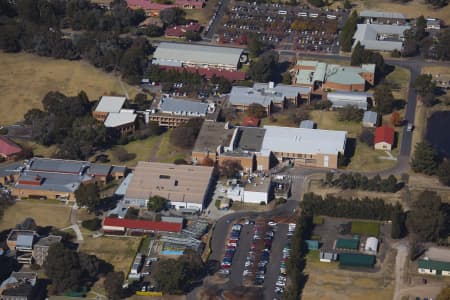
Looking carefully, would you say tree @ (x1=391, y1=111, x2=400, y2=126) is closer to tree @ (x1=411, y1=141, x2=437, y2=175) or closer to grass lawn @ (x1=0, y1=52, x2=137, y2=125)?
tree @ (x1=411, y1=141, x2=437, y2=175)

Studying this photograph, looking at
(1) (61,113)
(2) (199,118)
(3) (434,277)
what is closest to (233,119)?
(2) (199,118)

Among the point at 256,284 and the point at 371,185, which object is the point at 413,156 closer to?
the point at 371,185

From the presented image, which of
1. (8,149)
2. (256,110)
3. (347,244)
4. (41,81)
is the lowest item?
(347,244)

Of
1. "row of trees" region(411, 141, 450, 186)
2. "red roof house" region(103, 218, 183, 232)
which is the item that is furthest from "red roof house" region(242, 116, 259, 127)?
"red roof house" region(103, 218, 183, 232)

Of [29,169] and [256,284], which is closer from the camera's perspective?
[256,284]

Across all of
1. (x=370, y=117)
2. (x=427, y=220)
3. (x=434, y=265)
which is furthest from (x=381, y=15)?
(x=434, y=265)

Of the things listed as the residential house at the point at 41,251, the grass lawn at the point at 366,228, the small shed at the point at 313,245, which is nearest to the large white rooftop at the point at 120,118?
the residential house at the point at 41,251

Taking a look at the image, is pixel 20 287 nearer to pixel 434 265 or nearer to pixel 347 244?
pixel 347 244

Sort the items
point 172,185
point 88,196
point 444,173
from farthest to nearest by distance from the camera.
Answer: point 444,173 < point 172,185 < point 88,196
